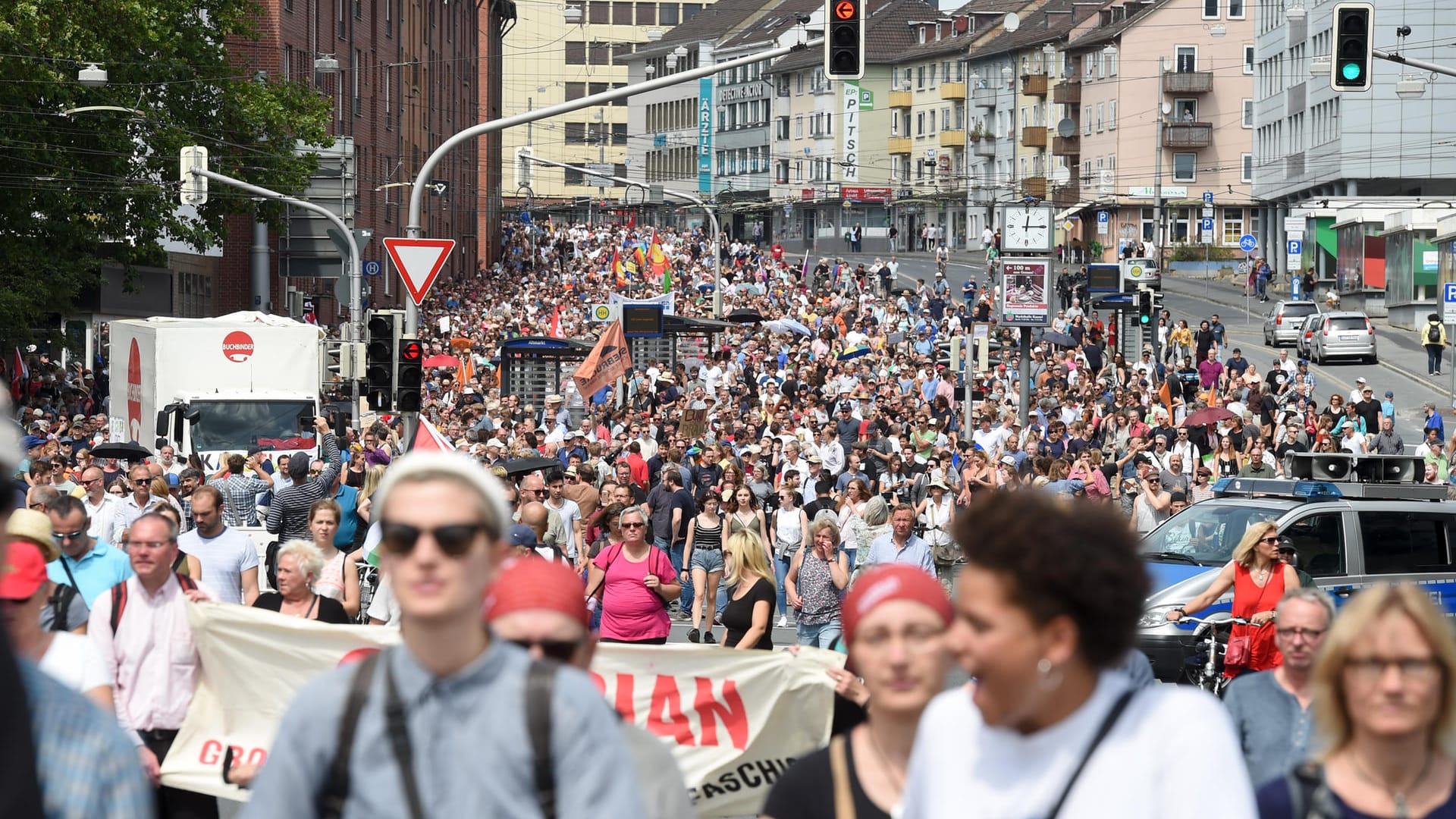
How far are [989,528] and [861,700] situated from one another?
11.6 feet

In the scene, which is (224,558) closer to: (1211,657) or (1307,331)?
(1211,657)

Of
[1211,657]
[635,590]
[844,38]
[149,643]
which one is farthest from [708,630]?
[149,643]

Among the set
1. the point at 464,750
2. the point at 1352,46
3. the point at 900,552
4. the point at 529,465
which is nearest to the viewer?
the point at 464,750

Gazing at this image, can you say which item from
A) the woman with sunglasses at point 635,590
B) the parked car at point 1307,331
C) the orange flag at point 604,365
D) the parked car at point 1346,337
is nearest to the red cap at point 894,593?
the woman with sunglasses at point 635,590

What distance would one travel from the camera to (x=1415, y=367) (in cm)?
5447

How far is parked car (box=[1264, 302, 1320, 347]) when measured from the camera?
6134 cm

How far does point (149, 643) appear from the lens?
7.30 m

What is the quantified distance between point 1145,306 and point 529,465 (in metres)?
30.5

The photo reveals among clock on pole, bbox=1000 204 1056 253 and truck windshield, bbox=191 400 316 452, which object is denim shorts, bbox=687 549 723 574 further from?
clock on pole, bbox=1000 204 1056 253

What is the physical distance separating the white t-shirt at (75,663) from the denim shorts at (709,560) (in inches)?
396

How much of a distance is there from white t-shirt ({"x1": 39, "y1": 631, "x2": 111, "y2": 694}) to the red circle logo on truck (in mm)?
25397

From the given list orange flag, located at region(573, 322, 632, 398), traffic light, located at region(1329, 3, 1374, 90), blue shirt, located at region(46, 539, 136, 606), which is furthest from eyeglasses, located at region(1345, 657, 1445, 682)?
orange flag, located at region(573, 322, 632, 398)

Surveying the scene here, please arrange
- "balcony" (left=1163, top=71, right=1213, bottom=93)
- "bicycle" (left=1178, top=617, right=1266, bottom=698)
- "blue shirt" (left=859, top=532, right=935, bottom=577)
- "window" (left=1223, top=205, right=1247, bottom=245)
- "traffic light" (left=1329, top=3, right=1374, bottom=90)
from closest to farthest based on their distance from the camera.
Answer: "bicycle" (left=1178, top=617, right=1266, bottom=698)
"blue shirt" (left=859, top=532, right=935, bottom=577)
"traffic light" (left=1329, top=3, right=1374, bottom=90)
"balcony" (left=1163, top=71, right=1213, bottom=93)
"window" (left=1223, top=205, right=1247, bottom=245)

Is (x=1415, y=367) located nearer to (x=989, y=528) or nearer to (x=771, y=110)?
(x=989, y=528)
